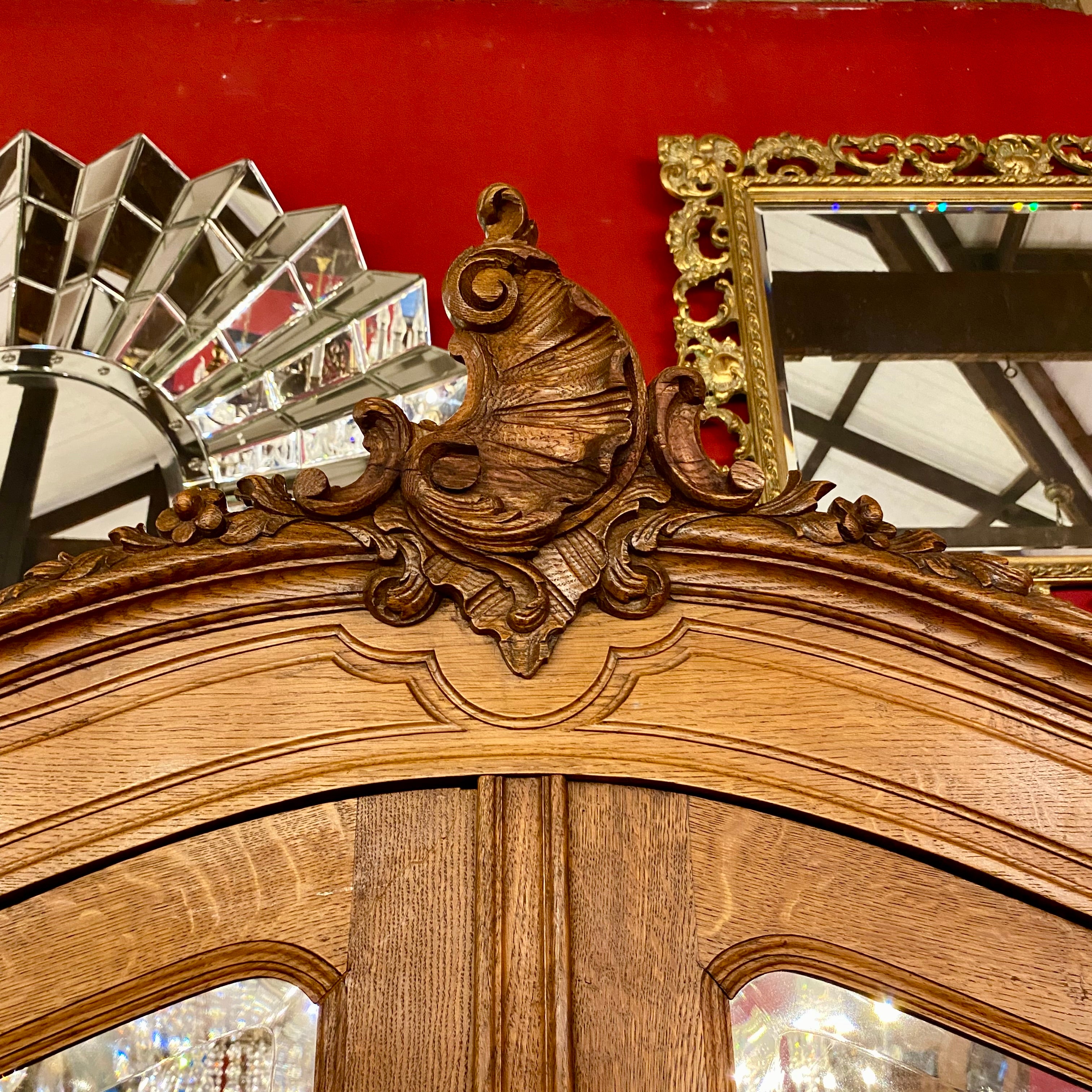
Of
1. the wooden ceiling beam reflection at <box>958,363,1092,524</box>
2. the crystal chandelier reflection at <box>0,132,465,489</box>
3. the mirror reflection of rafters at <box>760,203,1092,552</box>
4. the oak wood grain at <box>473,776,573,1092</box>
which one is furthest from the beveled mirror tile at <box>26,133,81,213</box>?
the wooden ceiling beam reflection at <box>958,363,1092,524</box>

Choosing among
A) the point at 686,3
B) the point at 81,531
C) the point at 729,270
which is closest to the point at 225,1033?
the point at 81,531

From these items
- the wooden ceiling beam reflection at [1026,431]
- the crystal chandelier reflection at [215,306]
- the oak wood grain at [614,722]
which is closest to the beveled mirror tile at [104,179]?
the crystal chandelier reflection at [215,306]

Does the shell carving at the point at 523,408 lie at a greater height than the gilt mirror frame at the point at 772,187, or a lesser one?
lesser

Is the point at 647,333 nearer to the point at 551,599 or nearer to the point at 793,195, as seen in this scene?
the point at 793,195

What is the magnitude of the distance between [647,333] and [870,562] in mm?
619

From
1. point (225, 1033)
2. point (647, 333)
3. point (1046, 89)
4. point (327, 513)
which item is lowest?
point (225, 1033)

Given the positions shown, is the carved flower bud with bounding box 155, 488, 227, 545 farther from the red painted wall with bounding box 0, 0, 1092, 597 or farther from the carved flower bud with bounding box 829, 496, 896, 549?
the red painted wall with bounding box 0, 0, 1092, 597

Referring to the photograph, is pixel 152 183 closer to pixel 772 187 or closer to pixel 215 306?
pixel 215 306

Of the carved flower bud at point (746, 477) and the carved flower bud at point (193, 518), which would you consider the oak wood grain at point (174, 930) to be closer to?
the carved flower bud at point (193, 518)

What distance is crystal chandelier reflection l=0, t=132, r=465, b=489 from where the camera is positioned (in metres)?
1.19

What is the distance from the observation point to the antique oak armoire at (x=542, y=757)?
2.10ft

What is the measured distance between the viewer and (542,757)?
2.29 ft

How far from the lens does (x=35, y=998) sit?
63 centimetres

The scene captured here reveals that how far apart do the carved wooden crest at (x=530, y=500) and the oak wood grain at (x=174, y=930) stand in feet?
0.57
